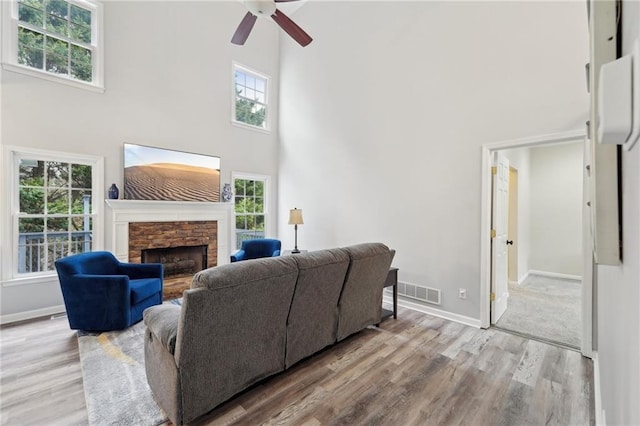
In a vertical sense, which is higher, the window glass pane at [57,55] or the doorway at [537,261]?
the window glass pane at [57,55]

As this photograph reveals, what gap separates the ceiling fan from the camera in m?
2.79

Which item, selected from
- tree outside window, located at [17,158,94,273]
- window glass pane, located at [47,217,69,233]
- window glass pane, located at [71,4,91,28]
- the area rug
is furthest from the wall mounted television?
A: the area rug

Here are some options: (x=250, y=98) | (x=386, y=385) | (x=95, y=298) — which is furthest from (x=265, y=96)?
(x=386, y=385)

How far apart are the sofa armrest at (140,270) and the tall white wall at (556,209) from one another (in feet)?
23.7

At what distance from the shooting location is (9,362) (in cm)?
256

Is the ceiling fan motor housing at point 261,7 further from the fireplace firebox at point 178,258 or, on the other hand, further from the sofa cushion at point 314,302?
the fireplace firebox at point 178,258

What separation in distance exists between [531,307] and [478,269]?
1487 mm

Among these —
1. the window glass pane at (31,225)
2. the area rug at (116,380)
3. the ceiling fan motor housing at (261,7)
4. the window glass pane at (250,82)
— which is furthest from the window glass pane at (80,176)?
the window glass pane at (250,82)

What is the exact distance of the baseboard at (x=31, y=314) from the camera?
135 inches

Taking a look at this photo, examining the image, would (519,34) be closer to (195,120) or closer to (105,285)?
(195,120)

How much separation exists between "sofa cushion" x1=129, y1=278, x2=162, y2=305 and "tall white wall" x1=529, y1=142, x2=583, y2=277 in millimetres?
7196

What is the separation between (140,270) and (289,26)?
357 cm

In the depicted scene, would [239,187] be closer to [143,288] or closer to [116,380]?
[143,288]

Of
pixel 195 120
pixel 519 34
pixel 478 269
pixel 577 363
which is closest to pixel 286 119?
pixel 195 120
